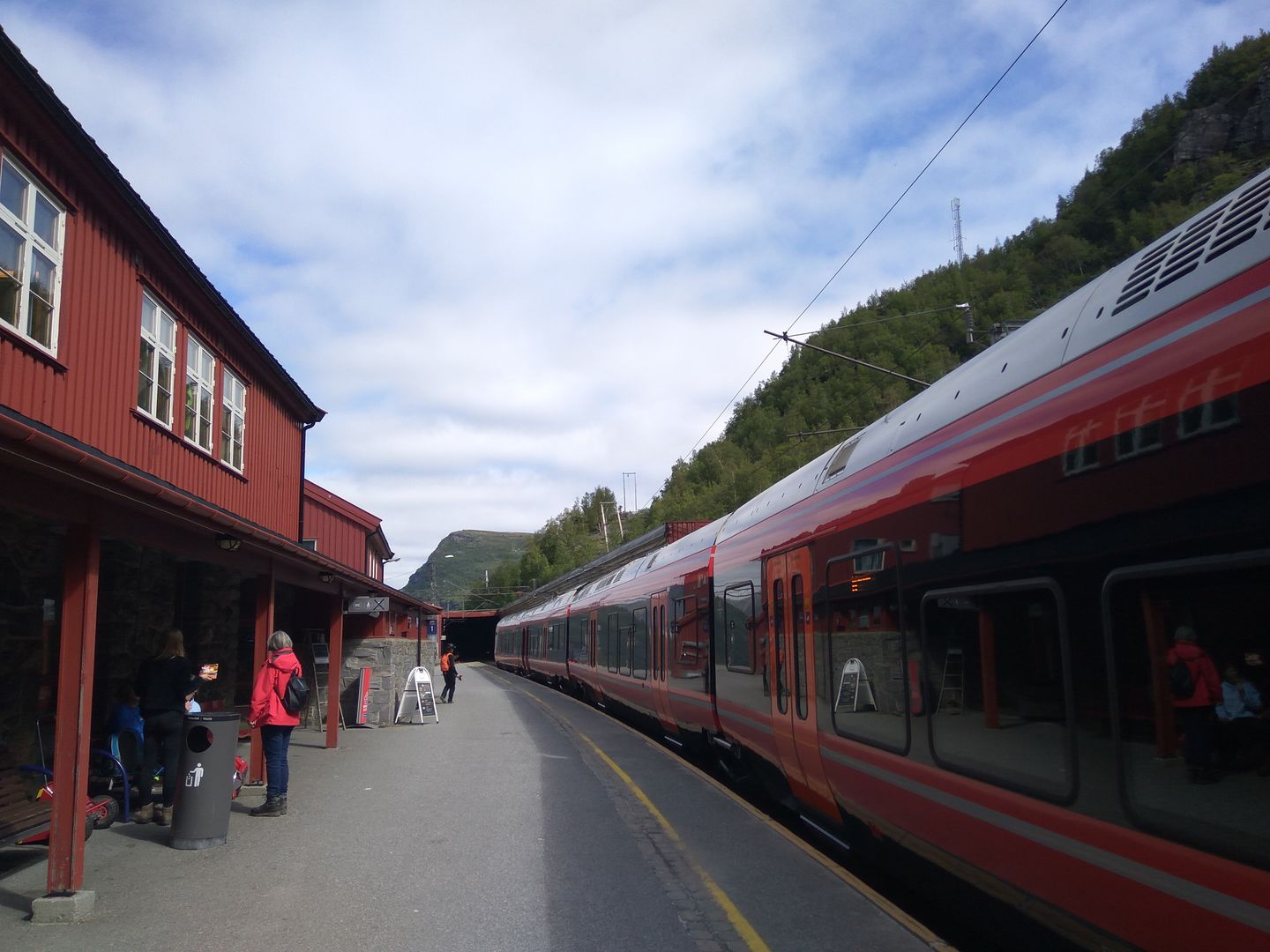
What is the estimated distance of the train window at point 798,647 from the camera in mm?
7715

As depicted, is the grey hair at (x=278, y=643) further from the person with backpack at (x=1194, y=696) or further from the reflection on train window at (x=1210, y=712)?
the person with backpack at (x=1194, y=696)

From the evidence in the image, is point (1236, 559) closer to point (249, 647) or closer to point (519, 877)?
point (519, 877)

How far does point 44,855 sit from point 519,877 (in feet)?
11.3

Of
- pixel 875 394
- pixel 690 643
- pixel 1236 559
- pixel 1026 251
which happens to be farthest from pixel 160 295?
pixel 875 394

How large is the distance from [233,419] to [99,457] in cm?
917

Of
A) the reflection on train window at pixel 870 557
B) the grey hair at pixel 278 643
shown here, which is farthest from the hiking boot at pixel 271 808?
the reflection on train window at pixel 870 557

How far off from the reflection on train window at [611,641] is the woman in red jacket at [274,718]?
11.3 m

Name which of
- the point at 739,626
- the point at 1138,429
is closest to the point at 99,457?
the point at 1138,429

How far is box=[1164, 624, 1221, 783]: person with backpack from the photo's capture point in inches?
123

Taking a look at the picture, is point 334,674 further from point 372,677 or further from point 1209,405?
point 1209,405

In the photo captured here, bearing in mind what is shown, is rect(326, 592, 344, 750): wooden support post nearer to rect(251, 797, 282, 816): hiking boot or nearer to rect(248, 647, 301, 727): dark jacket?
rect(251, 797, 282, 816): hiking boot

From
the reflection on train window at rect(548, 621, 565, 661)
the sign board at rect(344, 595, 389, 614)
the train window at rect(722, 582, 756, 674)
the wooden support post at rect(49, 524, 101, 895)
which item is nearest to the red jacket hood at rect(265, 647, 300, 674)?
the wooden support post at rect(49, 524, 101, 895)

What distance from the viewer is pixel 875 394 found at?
42094 mm

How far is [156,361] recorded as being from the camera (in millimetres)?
11586
